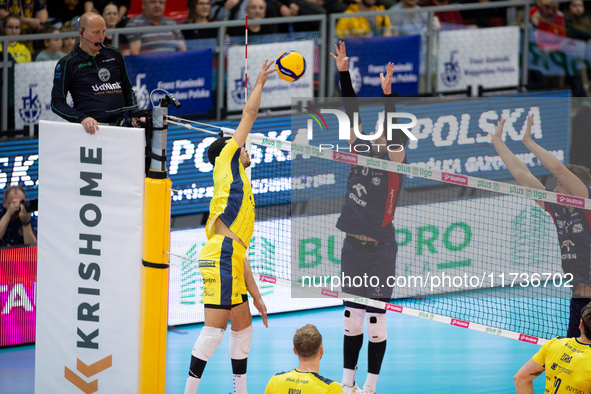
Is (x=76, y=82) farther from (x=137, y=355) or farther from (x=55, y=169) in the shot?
(x=137, y=355)

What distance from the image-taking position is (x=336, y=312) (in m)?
11.9

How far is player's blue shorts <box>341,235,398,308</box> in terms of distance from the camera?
8547 mm

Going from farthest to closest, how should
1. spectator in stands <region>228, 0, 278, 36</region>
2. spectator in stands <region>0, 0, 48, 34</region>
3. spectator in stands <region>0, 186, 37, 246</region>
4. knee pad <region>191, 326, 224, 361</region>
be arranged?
spectator in stands <region>228, 0, 278, 36</region>
spectator in stands <region>0, 0, 48, 34</region>
spectator in stands <region>0, 186, 37, 246</region>
knee pad <region>191, 326, 224, 361</region>

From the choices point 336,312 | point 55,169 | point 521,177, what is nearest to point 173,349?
point 336,312

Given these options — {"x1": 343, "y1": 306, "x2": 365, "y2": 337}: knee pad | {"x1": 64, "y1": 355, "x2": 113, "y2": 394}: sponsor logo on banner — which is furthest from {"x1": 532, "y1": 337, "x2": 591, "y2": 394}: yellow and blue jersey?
{"x1": 64, "y1": 355, "x2": 113, "y2": 394}: sponsor logo on banner

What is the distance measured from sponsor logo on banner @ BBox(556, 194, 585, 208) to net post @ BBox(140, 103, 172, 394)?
3262 millimetres

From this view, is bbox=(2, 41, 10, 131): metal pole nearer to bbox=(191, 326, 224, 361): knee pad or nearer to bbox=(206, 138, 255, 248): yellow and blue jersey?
bbox=(206, 138, 255, 248): yellow and blue jersey

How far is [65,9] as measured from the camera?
12680 millimetres

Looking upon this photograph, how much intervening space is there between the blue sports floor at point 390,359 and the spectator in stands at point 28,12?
4185mm

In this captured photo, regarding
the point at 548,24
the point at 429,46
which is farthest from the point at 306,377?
the point at 548,24

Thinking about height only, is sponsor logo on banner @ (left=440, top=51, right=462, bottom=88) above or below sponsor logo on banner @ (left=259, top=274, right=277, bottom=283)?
above

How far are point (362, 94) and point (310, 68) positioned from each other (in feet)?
3.17

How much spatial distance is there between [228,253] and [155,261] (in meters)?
0.63

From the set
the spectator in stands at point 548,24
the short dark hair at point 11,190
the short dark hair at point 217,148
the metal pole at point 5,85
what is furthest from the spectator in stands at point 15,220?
the spectator in stands at point 548,24
